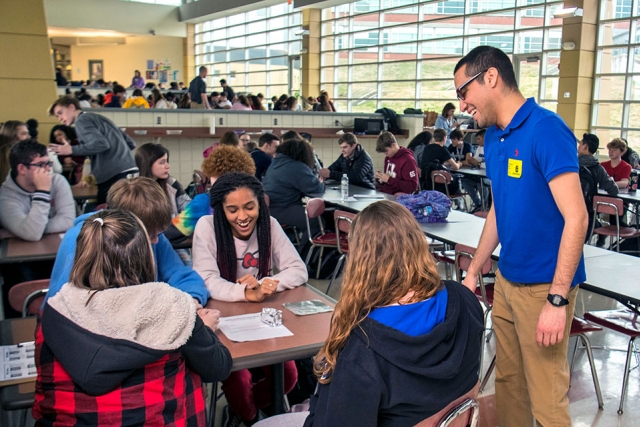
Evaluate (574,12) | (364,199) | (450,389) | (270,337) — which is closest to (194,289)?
(270,337)

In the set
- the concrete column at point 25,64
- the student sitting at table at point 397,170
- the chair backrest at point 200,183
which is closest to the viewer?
the concrete column at point 25,64

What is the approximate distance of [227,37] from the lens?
63.9 feet

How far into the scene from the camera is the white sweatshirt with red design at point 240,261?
2.40 m

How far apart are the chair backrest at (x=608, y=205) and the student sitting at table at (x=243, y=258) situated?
3676mm

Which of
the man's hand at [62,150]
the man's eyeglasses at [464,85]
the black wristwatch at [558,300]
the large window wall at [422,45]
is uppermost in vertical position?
the large window wall at [422,45]

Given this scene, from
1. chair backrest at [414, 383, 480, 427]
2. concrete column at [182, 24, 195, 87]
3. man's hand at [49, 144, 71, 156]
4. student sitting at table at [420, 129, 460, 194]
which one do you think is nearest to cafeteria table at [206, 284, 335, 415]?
chair backrest at [414, 383, 480, 427]

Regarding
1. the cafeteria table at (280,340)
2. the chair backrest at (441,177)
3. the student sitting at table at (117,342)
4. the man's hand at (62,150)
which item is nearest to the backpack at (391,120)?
the chair backrest at (441,177)

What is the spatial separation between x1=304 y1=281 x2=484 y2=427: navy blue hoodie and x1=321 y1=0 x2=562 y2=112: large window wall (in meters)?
10.9

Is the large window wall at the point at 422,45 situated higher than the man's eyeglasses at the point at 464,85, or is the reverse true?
the large window wall at the point at 422,45

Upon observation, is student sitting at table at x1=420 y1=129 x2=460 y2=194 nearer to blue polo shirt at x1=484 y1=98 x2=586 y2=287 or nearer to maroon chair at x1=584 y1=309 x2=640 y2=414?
maroon chair at x1=584 y1=309 x2=640 y2=414

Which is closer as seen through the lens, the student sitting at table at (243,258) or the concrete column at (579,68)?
the student sitting at table at (243,258)

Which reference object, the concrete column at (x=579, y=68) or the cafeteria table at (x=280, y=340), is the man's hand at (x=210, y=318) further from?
the concrete column at (x=579, y=68)

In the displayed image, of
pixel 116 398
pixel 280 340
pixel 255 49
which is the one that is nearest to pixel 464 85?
pixel 280 340

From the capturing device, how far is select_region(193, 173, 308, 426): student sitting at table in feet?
7.91
